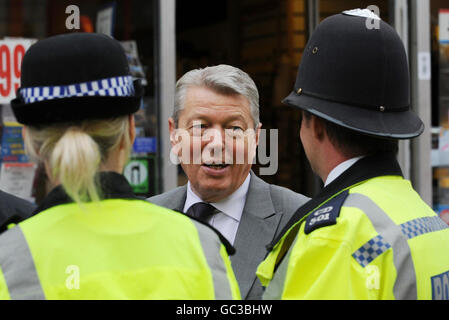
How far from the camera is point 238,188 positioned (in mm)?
2967

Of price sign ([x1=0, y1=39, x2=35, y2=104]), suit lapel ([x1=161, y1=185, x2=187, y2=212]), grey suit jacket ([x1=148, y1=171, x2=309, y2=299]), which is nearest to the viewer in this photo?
grey suit jacket ([x1=148, y1=171, x2=309, y2=299])

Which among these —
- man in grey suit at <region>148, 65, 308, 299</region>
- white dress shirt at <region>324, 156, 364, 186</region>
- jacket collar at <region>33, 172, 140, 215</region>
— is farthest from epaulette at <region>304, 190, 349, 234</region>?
man in grey suit at <region>148, 65, 308, 299</region>

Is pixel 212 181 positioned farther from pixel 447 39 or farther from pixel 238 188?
pixel 447 39

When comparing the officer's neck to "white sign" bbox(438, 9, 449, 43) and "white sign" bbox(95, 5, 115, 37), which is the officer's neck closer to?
"white sign" bbox(95, 5, 115, 37)

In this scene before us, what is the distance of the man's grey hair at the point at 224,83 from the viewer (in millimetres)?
2904

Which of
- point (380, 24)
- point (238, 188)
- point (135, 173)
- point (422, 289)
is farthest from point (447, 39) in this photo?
point (422, 289)

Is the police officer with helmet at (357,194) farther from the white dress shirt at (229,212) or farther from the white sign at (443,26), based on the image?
the white sign at (443,26)

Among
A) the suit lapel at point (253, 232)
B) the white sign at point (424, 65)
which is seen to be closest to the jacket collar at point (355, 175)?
the suit lapel at point (253, 232)

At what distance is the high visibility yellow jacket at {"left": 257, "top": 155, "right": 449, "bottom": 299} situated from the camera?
175 centimetres

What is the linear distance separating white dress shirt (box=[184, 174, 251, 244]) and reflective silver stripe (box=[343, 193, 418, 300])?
111cm

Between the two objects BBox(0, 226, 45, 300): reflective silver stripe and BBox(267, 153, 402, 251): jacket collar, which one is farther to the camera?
BBox(267, 153, 402, 251): jacket collar

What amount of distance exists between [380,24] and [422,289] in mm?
760
